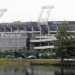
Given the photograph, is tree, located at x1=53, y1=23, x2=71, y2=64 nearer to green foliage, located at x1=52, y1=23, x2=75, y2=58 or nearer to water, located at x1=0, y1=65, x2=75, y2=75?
green foliage, located at x1=52, y1=23, x2=75, y2=58

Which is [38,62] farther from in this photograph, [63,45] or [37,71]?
[37,71]

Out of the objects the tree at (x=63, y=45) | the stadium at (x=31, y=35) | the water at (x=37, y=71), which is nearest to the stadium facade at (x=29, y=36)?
the stadium at (x=31, y=35)

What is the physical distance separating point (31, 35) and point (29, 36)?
2277 millimetres

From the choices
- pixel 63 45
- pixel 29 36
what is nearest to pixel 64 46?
pixel 63 45

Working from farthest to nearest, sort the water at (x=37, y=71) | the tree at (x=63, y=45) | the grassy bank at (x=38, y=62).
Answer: the grassy bank at (x=38, y=62) → the tree at (x=63, y=45) → the water at (x=37, y=71)

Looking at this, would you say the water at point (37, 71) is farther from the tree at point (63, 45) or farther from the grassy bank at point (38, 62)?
the grassy bank at point (38, 62)

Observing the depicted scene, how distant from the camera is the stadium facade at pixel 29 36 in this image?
105625mm

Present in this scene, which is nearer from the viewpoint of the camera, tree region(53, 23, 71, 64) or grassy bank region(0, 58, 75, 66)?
tree region(53, 23, 71, 64)

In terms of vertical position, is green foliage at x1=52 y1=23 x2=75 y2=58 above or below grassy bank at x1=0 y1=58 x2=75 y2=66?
above

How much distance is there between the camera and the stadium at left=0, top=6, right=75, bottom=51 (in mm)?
105625

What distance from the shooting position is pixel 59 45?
59562mm

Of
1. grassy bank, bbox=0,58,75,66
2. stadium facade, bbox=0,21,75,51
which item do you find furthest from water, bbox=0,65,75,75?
stadium facade, bbox=0,21,75,51

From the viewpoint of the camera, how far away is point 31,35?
111625 millimetres

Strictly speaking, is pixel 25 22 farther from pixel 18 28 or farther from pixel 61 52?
pixel 61 52
